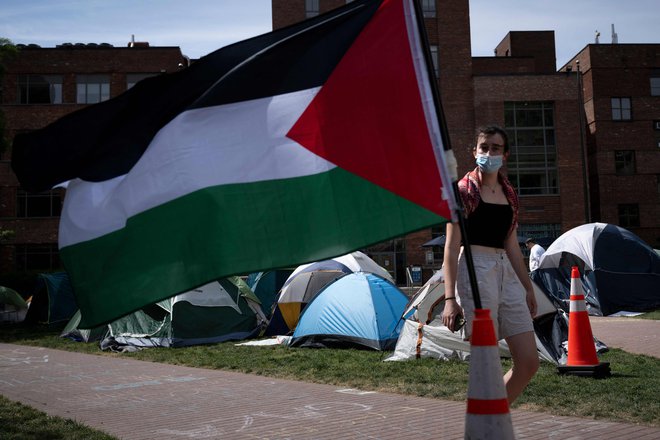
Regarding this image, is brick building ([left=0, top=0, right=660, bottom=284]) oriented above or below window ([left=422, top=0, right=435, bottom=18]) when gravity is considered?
below

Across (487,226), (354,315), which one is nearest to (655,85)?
(354,315)

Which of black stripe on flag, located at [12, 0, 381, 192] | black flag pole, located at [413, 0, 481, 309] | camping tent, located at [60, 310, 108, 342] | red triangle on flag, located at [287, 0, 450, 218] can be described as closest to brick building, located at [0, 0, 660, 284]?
camping tent, located at [60, 310, 108, 342]

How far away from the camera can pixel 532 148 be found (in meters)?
44.6

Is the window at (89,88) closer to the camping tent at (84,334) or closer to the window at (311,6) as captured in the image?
the window at (311,6)

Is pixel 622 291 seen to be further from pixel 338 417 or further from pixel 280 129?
pixel 280 129

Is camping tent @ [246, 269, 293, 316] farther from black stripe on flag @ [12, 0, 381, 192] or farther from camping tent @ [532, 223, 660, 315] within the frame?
black stripe on flag @ [12, 0, 381, 192]

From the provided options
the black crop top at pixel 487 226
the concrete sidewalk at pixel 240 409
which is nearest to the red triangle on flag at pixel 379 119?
the black crop top at pixel 487 226

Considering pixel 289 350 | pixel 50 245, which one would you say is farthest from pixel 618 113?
pixel 289 350

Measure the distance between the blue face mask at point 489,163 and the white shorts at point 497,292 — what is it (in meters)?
0.52

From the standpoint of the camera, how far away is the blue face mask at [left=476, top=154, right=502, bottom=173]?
4.48m

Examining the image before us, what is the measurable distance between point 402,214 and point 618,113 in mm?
49591

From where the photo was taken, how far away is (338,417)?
649 cm

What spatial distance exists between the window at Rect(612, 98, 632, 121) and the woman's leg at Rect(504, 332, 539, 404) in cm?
4864

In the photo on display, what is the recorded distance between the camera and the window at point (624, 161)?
157 ft
